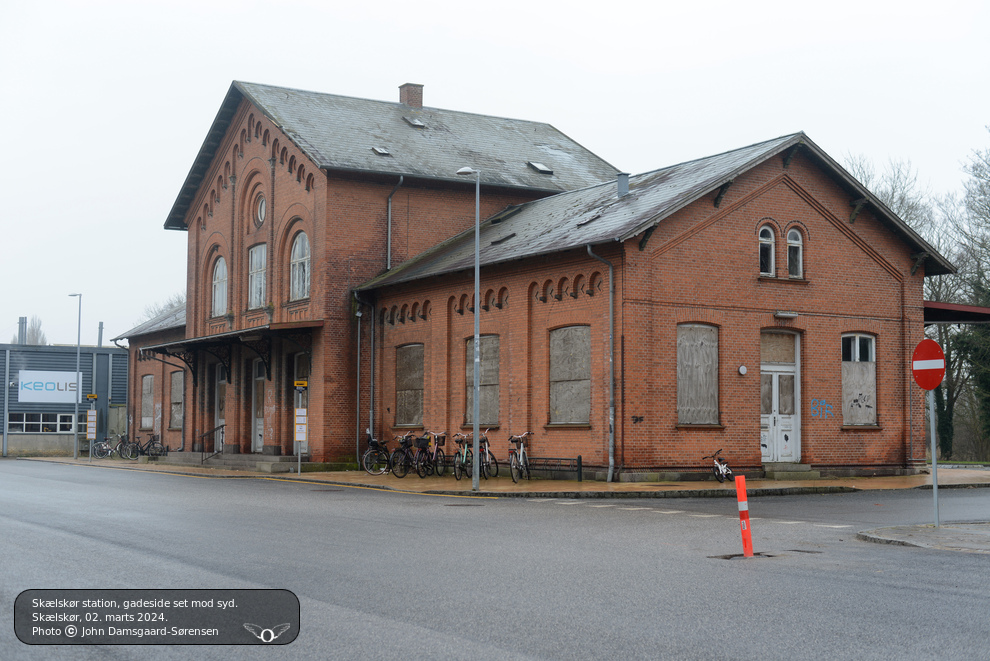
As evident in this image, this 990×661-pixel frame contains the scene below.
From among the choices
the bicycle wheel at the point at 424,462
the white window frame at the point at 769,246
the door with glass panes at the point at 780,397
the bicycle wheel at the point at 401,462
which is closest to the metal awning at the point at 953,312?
the door with glass panes at the point at 780,397

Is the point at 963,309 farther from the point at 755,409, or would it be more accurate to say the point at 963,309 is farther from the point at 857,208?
the point at 755,409

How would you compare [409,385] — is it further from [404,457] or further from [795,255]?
[795,255]

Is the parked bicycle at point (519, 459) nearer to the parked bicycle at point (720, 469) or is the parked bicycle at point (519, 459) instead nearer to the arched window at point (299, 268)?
the parked bicycle at point (720, 469)

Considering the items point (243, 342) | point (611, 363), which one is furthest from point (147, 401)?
point (611, 363)

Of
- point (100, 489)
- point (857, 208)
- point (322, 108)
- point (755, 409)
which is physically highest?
point (322, 108)

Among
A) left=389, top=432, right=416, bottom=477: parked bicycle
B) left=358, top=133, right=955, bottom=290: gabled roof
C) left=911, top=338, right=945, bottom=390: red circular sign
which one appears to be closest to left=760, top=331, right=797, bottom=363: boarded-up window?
left=358, top=133, right=955, bottom=290: gabled roof

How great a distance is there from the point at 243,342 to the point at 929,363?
79.5ft

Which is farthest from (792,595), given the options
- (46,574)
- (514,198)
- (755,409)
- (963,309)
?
(514,198)

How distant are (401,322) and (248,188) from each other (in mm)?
9621

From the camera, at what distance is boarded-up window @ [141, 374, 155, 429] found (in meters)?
49.9

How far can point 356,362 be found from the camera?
33.3m

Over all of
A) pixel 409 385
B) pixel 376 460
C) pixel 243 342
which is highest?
pixel 243 342

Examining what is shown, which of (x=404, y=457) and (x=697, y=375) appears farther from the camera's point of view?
(x=404, y=457)

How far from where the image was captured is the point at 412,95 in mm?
41469
